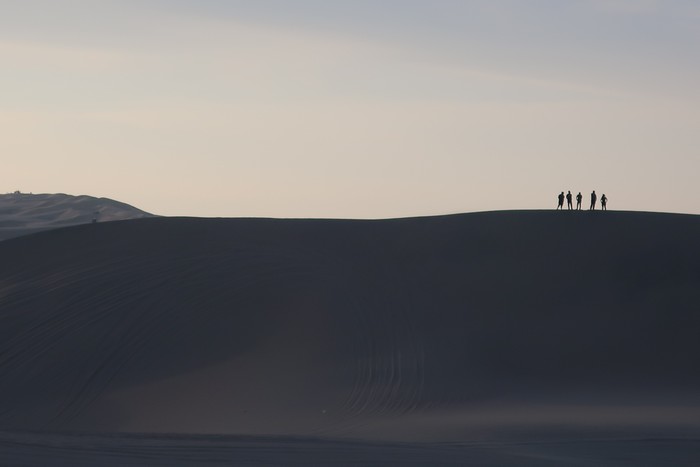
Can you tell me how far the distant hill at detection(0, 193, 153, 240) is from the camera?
2162 inches

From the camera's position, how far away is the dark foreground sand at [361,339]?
1612cm

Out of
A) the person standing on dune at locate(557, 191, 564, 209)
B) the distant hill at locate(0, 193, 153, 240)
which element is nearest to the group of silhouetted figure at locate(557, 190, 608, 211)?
the person standing on dune at locate(557, 191, 564, 209)

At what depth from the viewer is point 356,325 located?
22.4 m

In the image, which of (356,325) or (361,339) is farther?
(356,325)

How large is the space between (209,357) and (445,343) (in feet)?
14.2

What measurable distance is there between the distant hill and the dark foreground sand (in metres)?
27.3

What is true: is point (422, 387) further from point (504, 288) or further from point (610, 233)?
point (610, 233)

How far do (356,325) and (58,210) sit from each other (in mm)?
42418

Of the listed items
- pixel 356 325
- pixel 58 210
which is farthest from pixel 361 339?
pixel 58 210

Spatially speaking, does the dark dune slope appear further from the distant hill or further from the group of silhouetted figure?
the distant hill

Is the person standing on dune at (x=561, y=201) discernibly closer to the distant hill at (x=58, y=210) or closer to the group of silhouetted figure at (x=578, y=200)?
the group of silhouetted figure at (x=578, y=200)

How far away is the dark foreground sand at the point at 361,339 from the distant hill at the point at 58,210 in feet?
89.6

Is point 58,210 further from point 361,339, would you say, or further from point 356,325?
point 361,339

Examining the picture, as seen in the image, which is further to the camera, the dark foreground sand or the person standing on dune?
the person standing on dune
